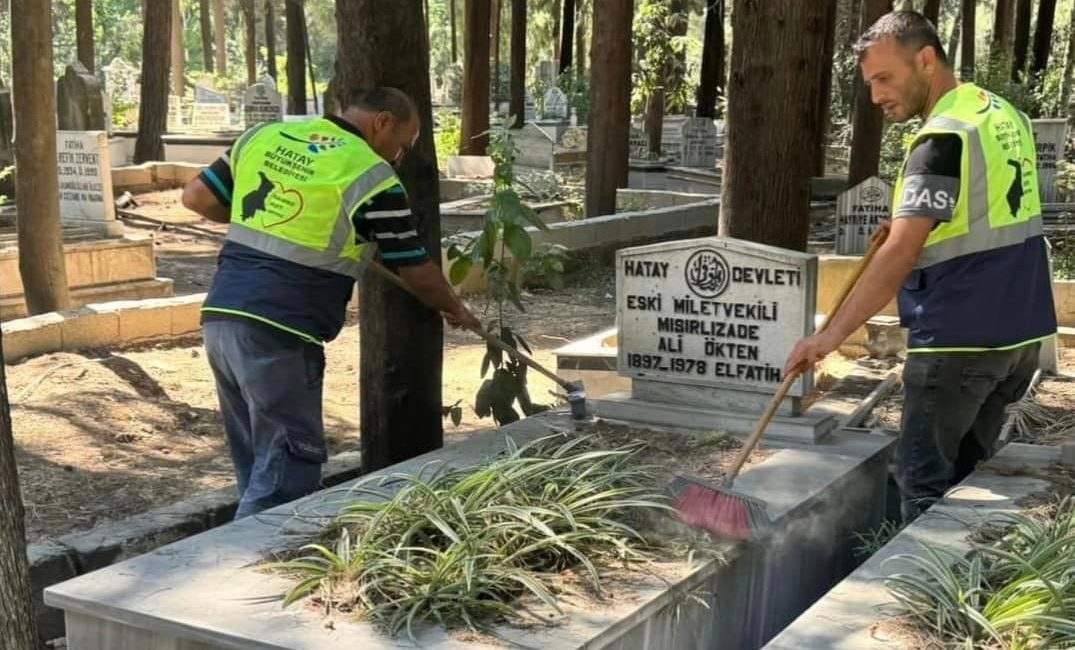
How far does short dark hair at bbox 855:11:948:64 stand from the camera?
3.86 metres

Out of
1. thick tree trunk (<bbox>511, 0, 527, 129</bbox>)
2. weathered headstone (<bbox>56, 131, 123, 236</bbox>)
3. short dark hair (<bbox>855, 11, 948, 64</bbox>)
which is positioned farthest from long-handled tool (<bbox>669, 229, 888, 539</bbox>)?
thick tree trunk (<bbox>511, 0, 527, 129</bbox>)

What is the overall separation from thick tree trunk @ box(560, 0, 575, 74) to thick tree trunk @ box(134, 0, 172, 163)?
15.3 meters

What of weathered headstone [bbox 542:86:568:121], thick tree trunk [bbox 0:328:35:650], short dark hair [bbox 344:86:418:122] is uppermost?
weathered headstone [bbox 542:86:568:121]

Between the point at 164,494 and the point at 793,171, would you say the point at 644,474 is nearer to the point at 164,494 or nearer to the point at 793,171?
the point at 793,171

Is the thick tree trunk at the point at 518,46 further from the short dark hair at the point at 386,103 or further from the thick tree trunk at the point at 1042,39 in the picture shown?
the short dark hair at the point at 386,103

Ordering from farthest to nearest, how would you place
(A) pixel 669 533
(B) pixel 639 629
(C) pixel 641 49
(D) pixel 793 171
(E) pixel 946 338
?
1. (C) pixel 641 49
2. (D) pixel 793 171
3. (E) pixel 946 338
4. (A) pixel 669 533
5. (B) pixel 639 629

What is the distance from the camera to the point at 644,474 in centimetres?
416

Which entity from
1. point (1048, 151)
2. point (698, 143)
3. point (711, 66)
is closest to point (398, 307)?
point (1048, 151)

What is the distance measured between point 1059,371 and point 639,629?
17.4ft

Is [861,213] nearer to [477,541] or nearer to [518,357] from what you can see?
[518,357]

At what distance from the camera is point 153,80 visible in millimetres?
21078

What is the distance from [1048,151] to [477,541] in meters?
14.6

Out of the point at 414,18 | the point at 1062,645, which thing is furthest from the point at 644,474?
the point at 414,18

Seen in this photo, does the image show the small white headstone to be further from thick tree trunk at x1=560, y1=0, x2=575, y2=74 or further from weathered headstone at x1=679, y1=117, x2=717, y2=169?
thick tree trunk at x1=560, y1=0, x2=575, y2=74
